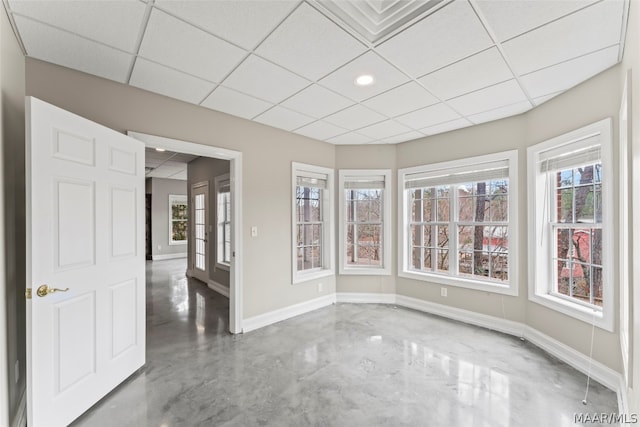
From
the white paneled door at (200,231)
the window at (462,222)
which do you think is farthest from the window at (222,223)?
the window at (462,222)

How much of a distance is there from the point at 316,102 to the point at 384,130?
50.8 inches

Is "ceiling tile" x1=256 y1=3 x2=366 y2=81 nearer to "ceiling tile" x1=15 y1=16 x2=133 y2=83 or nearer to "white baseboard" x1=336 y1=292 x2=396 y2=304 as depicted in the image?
"ceiling tile" x1=15 y1=16 x2=133 y2=83

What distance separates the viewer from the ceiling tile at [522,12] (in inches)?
63.8

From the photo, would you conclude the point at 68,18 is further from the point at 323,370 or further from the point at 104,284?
the point at 323,370

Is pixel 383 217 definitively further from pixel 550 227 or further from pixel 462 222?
pixel 550 227

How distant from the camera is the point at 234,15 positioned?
172 cm

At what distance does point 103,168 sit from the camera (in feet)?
7.25

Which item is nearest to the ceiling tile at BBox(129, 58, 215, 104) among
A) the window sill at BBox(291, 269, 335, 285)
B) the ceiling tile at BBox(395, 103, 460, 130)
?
the ceiling tile at BBox(395, 103, 460, 130)

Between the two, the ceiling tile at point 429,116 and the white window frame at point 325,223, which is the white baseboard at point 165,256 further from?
the ceiling tile at point 429,116

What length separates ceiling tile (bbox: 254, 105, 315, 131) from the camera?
3256 millimetres

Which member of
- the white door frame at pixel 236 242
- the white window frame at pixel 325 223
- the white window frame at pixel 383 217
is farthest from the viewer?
the white window frame at pixel 383 217

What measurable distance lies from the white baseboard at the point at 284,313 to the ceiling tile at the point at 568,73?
12.1ft

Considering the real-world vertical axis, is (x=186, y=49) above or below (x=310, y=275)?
above

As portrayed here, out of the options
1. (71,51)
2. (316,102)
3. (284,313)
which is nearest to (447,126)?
(316,102)
